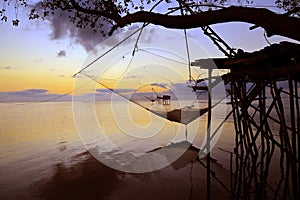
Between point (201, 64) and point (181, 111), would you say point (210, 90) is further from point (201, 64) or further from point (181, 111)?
point (181, 111)

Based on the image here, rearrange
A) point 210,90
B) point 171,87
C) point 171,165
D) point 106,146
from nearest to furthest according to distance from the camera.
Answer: point 210,90 < point 171,165 < point 106,146 < point 171,87

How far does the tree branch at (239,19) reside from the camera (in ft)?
5.51

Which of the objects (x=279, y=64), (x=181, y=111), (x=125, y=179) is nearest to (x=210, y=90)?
(x=279, y=64)

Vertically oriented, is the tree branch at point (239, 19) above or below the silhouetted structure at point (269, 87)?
above

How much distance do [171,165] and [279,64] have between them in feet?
16.2

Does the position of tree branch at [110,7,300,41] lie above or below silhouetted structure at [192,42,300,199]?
above

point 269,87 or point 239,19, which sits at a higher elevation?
point 239,19

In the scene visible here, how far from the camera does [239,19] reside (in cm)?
186

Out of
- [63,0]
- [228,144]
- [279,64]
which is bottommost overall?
[228,144]

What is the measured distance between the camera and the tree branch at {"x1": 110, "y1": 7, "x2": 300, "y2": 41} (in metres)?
1.68

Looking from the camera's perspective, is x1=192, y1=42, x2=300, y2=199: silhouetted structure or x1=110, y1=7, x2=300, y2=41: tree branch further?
x1=192, y1=42, x2=300, y2=199: silhouetted structure

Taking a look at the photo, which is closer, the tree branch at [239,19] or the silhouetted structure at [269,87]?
the tree branch at [239,19]

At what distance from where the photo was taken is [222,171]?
22.0 feet

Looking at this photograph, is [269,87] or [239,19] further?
[269,87]
